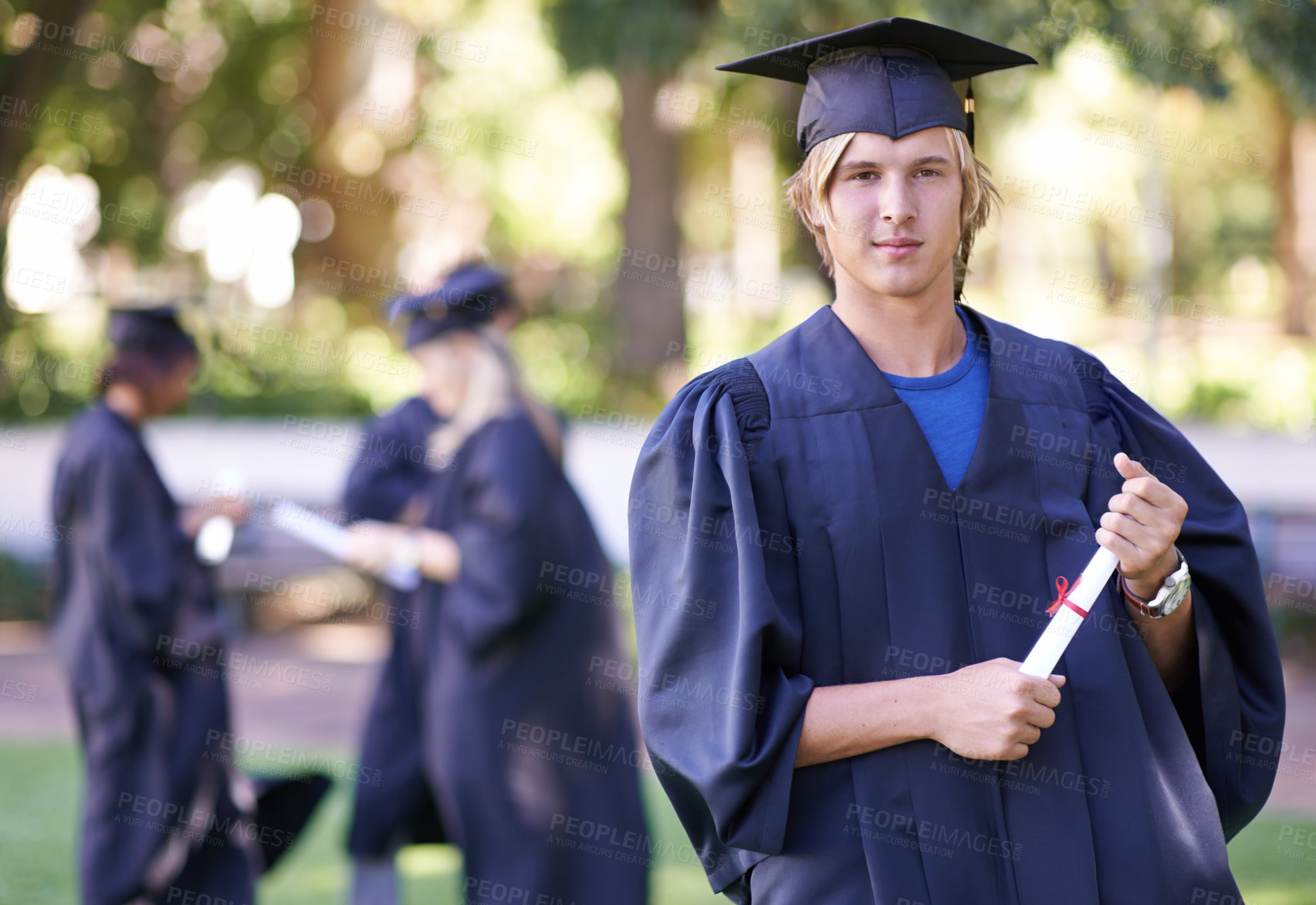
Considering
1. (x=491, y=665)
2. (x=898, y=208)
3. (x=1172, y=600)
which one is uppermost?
(x=898, y=208)

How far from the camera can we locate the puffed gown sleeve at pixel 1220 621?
206cm

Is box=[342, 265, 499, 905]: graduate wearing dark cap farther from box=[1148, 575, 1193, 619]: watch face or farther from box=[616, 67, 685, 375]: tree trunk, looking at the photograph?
box=[616, 67, 685, 375]: tree trunk

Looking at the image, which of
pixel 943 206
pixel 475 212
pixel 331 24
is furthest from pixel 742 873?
pixel 475 212

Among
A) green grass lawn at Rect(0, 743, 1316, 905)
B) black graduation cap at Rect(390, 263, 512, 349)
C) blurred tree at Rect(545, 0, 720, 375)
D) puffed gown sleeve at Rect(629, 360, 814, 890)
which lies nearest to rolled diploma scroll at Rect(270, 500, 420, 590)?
black graduation cap at Rect(390, 263, 512, 349)

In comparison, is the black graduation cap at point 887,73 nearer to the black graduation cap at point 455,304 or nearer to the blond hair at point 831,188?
the blond hair at point 831,188

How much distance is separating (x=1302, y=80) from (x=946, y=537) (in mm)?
4013

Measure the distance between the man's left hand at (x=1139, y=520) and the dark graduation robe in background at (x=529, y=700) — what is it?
2.90 metres

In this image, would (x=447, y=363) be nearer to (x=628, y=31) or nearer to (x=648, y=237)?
(x=628, y=31)

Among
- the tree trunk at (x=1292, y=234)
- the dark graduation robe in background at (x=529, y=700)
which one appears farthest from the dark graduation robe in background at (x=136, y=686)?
the tree trunk at (x=1292, y=234)

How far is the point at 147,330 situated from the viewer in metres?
4.77

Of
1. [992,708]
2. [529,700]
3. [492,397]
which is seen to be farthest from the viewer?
[492,397]

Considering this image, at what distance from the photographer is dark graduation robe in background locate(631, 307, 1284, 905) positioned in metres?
1.80

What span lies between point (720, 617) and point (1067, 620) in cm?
48

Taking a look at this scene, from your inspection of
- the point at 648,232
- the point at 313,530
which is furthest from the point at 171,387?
the point at 648,232
